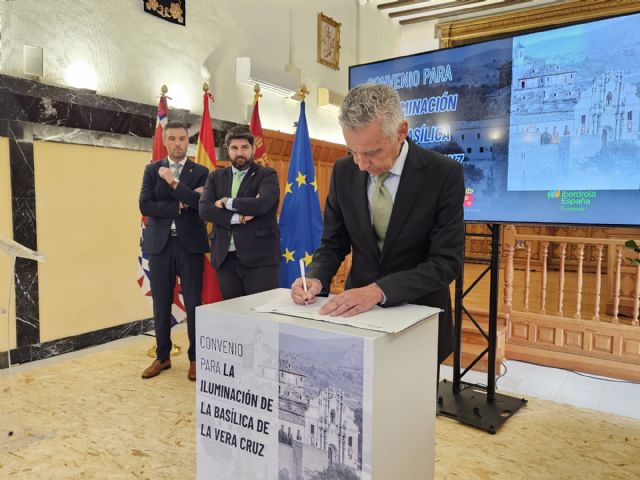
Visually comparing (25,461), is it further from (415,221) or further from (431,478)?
(415,221)

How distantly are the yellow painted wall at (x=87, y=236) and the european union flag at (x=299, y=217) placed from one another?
4.28 feet

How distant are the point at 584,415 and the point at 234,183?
2430 millimetres

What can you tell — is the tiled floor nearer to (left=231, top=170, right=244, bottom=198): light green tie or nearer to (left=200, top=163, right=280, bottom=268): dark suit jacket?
(left=200, top=163, right=280, bottom=268): dark suit jacket

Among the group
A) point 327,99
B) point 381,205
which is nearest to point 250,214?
point 381,205

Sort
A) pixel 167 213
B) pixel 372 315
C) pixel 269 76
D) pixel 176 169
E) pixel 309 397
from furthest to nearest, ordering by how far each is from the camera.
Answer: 1. pixel 269 76
2. pixel 176 169
3. pixel 167 213
4. pixel 372 315
5. pixel 309 397

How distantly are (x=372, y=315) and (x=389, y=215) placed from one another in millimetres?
398

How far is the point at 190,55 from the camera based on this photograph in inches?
184

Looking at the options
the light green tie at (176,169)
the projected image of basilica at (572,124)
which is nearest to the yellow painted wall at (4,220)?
the light green tie at (176,169)

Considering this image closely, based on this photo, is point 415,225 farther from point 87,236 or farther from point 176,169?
point 87,236

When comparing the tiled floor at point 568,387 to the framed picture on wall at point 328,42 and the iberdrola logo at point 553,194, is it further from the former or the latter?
the framed picture on wall at point 328,42

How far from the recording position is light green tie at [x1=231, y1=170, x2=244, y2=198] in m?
3.10

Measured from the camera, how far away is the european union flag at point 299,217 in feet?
13.4

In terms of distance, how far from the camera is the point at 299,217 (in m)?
4.09

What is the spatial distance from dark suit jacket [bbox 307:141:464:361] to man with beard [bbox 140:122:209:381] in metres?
1.81
